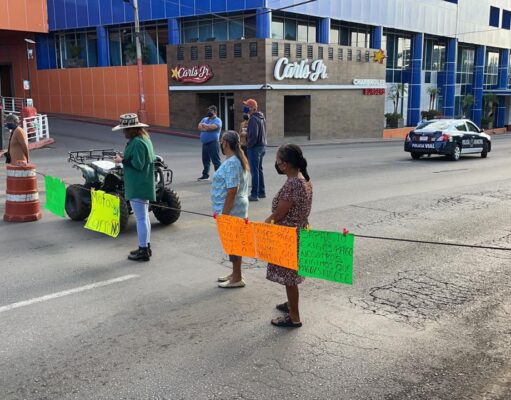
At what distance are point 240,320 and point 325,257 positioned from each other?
1.00 metres

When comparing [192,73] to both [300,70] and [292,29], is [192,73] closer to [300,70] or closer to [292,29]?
[300,70]

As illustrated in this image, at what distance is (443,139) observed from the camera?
729 inches

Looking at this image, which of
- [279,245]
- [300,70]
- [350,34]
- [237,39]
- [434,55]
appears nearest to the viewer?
[279,245]

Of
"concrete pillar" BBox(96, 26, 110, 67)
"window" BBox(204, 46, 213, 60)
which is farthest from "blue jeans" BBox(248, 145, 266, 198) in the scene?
"concrete pillar" BBox(96, 26, 110, 67)

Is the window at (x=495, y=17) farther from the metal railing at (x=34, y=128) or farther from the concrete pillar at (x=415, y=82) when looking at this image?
the metal railing at (x=34, y=128)

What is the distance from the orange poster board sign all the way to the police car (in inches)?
596

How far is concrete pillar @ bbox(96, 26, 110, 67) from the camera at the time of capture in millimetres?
36656

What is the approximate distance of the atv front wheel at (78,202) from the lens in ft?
28.2

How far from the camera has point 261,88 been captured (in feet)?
94.1

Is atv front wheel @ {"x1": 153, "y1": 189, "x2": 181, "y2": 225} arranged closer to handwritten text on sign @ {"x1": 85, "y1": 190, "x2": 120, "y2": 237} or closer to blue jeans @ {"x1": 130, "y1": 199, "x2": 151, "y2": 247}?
handwritten text on sign @ {"x1": 85, "y1": 190, "x2": 120, "y2": 237}

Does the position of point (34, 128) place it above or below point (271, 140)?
above

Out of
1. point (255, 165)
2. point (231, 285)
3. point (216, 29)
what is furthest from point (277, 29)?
point (231, 285)

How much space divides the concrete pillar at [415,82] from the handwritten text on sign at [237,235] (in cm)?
4041

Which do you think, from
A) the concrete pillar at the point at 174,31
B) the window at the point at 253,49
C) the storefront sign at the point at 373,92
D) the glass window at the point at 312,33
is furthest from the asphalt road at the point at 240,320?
the storefront sign at the point at 373,92
